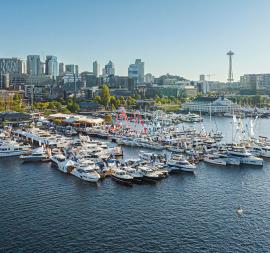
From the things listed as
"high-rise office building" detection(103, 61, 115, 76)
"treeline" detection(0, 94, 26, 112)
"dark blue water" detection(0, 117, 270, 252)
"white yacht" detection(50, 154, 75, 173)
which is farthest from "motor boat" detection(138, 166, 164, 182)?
"high-rise office building" detection(103, 61, 115, 76)

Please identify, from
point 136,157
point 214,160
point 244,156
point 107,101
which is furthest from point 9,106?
point 244,156

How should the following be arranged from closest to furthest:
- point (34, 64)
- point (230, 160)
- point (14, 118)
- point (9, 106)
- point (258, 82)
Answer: point (230, 160) → point (14, 118) → point (9, 106) → point (258, 82) → point (34, 64)

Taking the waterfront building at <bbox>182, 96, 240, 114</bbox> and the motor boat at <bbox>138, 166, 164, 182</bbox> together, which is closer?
the motor boat at <bbox>138, 166, 164, 182</bbox>

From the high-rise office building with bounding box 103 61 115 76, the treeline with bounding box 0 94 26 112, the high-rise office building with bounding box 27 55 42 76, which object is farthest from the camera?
the high-rise office building with bounding box 103 61 115 76

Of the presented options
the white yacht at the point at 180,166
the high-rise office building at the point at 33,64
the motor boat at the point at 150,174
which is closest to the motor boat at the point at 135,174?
the motor boat at the point at 150,174

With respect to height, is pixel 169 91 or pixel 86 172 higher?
pixel 169 91

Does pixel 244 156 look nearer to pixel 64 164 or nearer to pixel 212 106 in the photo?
pixel 64 164

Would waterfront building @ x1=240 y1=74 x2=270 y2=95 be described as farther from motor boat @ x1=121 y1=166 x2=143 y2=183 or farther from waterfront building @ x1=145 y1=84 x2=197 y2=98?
motor boat @ x1=121 y1=166 x2=143 y2=183
